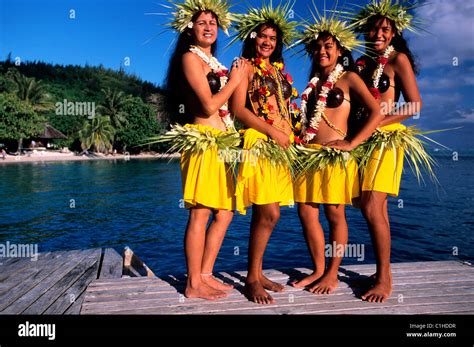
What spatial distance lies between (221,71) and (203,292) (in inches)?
71.6

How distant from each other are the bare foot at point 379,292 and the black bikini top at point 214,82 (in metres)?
2.05

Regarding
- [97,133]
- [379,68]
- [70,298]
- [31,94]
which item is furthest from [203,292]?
[31,94]

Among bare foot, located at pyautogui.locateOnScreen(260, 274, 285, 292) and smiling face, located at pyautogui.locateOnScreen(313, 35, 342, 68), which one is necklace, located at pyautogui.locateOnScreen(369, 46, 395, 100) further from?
bare foot, located at pyautogui.locateOnScreen(260, 274, 285, 292)

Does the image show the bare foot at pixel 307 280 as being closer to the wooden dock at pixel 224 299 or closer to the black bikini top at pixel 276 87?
the wooden dock at pixel 224 299

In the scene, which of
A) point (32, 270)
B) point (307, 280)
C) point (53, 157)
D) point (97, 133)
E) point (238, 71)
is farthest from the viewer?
point (97, 133)

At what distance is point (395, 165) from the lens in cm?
350

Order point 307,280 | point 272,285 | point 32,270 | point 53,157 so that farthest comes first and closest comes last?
point 53,157, point 32,270, point 307,280, point 272,285

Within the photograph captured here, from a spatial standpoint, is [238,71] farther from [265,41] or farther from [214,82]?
[265,41]

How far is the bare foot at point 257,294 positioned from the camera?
3312mm

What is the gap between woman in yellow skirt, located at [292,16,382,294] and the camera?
3.53m

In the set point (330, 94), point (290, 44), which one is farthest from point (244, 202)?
point (290, 44)

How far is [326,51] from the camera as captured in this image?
11.9ft

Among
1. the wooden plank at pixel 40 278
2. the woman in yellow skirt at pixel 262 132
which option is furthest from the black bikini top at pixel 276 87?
the wooden plank at pixel 40 278
